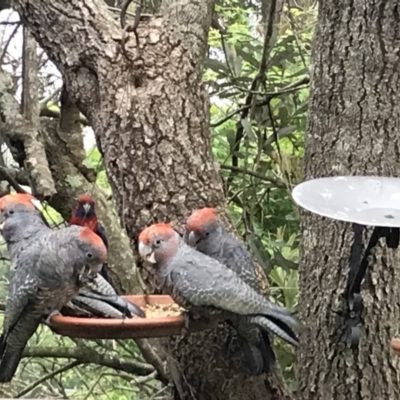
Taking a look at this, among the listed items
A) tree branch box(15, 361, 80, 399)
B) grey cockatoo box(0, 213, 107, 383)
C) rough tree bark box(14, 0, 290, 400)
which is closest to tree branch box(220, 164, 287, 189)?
rough tree bark box(14, 0, 290, 400)

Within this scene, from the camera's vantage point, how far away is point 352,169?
5.65ft

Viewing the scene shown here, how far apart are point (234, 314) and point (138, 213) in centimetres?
53

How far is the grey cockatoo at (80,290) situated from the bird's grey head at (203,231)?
0.17 metres

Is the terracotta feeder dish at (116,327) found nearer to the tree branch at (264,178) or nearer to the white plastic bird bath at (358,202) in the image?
the white plastic bird bath at (358,202)

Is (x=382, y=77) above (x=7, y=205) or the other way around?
above

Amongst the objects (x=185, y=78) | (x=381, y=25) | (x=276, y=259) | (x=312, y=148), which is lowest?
(x=276, y=259)

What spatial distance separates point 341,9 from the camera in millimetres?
1740

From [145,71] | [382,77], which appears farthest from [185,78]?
[382,77]

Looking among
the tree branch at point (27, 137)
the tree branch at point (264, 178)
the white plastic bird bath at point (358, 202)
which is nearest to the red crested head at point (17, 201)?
the white plastic bird bath at point (358, 202)

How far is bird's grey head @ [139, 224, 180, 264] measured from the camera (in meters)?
1.24

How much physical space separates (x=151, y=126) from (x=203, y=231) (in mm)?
441

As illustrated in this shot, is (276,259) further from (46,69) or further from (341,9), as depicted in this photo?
(46,69)

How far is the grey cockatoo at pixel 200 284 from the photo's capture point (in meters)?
1.25

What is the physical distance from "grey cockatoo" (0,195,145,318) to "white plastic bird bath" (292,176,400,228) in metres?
0.32
